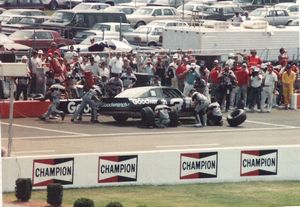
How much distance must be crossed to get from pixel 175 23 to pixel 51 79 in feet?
69.1

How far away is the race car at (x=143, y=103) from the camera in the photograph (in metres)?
35.5

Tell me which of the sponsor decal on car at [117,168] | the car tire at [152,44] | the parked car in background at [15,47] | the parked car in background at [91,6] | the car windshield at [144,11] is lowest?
the sponsor decal on car at [117,168]

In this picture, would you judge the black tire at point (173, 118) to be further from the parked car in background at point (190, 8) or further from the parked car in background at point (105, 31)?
the parked car in background at point (190, 8)

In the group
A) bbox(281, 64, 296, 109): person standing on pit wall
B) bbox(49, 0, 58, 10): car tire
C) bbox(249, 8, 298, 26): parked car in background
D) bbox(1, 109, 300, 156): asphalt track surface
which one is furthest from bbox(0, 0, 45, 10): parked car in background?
bbox(1, 109, 300, 156): asphalt track surface

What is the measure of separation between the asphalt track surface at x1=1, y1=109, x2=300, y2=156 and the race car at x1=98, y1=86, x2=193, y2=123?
378mm

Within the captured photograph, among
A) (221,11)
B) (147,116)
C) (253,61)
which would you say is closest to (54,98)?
(147,116)

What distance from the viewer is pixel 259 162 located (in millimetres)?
27844

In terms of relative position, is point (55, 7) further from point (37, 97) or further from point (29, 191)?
point (29, 191)

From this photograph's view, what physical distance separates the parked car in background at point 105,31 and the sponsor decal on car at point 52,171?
2823 centimetres

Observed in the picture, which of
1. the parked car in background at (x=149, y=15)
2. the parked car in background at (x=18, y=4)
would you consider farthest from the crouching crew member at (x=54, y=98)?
the parked car in background at (x=18, y=4)

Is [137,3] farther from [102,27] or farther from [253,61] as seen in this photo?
[253,61]

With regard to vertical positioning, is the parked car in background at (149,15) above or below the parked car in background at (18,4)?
below

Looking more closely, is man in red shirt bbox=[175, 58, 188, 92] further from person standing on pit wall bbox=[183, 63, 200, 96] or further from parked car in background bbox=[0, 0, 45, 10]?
parked car in background bbox=[0, 0, 45, 10]

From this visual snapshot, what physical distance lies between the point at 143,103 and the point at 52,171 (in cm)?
1065
